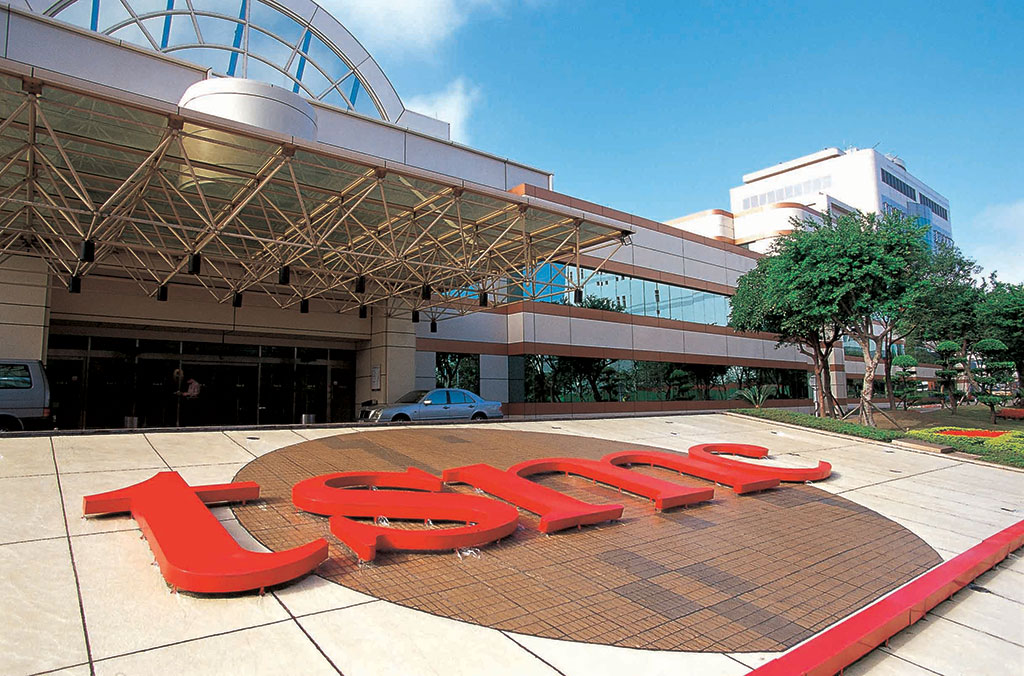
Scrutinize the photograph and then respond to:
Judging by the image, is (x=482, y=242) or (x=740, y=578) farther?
(x=482, y=242)

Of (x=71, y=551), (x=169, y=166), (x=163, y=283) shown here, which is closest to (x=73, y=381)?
(x=163, y=283)

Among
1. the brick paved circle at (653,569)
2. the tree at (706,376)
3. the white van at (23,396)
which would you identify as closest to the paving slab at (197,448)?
the brick paved circle at (653,569)

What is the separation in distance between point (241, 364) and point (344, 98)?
1116cm

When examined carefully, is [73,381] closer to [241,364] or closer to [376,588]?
[241,364]

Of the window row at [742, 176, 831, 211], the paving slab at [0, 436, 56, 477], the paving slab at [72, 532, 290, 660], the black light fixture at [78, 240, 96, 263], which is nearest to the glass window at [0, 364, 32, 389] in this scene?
the black light fixture at [78, 240, 96, 263]

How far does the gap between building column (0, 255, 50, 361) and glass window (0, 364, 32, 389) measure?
3.81 metres

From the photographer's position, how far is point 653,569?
18.4 feet

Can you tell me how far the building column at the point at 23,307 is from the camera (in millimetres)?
15055

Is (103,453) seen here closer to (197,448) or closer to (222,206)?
(197,448)

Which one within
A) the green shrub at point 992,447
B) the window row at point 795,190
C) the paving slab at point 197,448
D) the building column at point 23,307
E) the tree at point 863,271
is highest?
the window row at point 795,190

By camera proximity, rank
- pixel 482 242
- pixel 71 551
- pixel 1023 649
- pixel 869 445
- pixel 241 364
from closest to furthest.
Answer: pixel 1023 649 < pixel 71 551 < pixel 869 445 < pixel 482 242 < pixel 241 364

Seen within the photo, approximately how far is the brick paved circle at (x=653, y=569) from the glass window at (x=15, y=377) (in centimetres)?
688

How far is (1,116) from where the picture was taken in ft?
36.0

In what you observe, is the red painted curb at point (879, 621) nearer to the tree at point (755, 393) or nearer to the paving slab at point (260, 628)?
the paving slab at point (260, 628)
